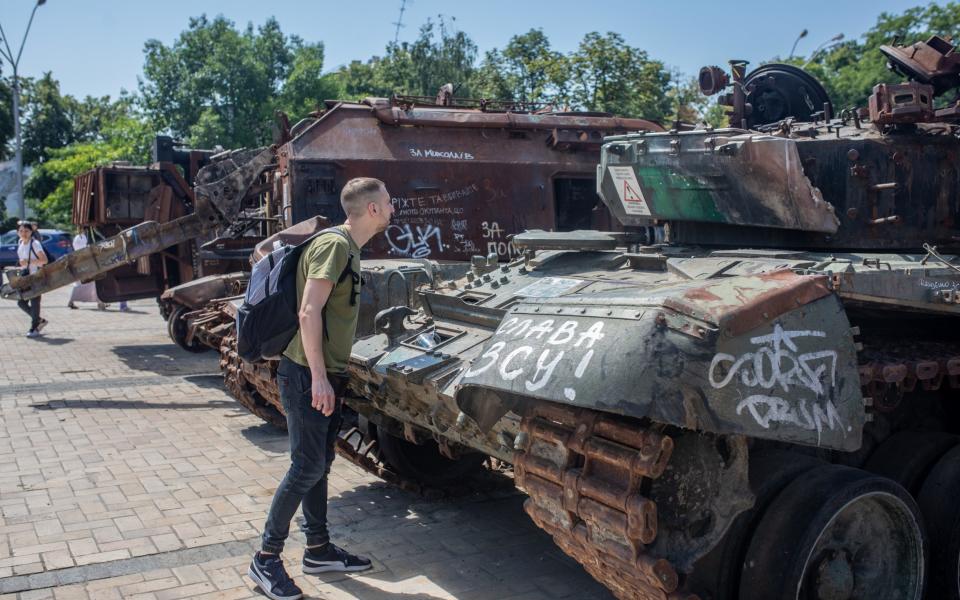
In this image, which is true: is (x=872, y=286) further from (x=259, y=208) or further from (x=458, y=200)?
(x=259, y=208)

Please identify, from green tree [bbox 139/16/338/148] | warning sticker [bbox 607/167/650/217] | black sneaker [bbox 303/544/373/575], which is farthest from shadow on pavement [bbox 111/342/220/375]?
green tree [bbox 139/16/338/148]

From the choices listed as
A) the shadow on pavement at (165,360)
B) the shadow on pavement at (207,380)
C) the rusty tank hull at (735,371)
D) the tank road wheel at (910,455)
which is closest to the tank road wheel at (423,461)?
the rusty tank hull at (735,371)

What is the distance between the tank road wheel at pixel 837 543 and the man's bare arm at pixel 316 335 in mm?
1908

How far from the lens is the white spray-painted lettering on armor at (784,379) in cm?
323

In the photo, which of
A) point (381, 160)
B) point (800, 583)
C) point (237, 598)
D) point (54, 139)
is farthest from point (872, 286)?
point (54, 139)

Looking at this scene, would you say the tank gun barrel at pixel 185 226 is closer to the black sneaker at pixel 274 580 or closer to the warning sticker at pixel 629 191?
the warning sticker at pixel 629 191

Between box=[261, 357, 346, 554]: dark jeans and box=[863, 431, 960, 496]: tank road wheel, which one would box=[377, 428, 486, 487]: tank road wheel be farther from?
box=[863, 431, 960, 496]: tank road wheel

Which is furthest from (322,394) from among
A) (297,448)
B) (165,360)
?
(165,360)

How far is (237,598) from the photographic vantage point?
14.8 feet

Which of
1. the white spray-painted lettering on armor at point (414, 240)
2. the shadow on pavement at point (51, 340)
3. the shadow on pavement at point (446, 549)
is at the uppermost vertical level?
the white spray-painted lettering on armor at point (414, 240)

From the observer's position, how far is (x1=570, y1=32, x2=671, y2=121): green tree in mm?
17562

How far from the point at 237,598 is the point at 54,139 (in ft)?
145

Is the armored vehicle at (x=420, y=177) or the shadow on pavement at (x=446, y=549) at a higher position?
the armored vehicle at (x=420, y=177)

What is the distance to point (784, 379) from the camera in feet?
10.9
